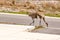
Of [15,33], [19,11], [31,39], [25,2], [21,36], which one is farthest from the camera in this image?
[25,2]

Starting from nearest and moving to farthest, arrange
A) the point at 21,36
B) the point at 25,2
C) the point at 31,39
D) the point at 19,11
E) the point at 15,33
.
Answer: the point at 31,39 < the point at 21,36 < the point at 15,33 < the point at 19,11 < the point at 25,2

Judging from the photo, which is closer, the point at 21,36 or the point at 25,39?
the point at 25,39

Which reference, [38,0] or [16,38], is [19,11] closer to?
[38,0]

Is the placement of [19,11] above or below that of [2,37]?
below

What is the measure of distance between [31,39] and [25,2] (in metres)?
19.4

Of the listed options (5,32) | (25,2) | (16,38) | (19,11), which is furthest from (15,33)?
(25,2)

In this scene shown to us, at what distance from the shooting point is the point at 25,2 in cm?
3080

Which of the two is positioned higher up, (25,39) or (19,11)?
A: (25,39)

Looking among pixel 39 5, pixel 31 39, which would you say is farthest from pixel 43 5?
pixel 31 39

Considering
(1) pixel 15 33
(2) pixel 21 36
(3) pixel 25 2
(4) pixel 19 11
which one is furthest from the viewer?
(3) pixel 25 2

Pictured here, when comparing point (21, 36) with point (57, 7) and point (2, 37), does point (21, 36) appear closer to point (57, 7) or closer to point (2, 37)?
point (2, 37)

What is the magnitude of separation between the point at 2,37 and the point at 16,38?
700 millimetres

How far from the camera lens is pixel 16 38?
38.8 ft

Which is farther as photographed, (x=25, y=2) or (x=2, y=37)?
(x=25, y=2)
